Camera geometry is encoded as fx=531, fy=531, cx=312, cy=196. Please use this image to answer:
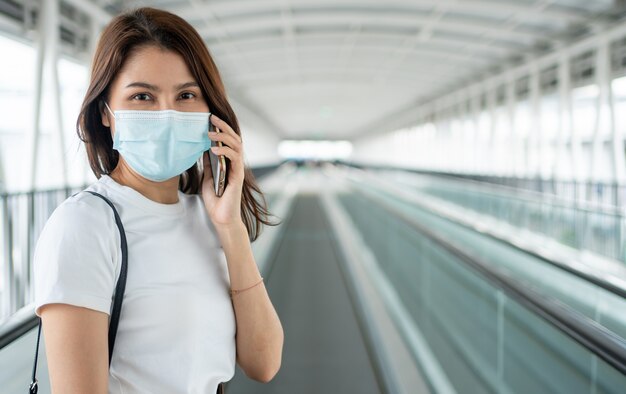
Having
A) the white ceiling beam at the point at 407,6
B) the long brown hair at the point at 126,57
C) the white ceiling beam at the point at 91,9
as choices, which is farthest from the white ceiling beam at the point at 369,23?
the long brown hair at the point at 126,57

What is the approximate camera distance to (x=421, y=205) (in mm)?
9375

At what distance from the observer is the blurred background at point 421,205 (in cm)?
295

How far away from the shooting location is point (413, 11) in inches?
670

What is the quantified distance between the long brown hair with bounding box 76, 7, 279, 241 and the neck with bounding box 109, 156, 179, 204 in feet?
0.43

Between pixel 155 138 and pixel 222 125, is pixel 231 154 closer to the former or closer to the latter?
pixel 222 125

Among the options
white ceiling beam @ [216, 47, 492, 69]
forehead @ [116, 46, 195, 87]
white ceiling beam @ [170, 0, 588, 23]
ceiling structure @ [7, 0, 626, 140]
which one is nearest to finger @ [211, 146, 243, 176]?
forehead @ [116, 46, 195, 87]

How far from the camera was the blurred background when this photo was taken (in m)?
2.95

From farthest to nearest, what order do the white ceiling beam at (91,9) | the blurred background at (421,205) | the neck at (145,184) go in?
the white ceiling beam at (91,9)
the blurred background at (421,205)
the neck at (145,184)

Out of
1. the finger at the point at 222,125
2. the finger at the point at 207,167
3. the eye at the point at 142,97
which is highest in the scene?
the eye at the point at 142,97

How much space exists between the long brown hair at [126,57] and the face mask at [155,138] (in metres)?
0.08

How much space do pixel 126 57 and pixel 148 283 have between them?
63cm

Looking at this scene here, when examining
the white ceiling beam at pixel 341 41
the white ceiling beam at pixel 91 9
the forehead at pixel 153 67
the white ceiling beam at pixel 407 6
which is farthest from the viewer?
the white ceiling beam at pixel 341 41

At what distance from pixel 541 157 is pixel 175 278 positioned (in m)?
20.8

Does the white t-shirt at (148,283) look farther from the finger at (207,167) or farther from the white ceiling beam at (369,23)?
the white ceiling beam at (369,23)
